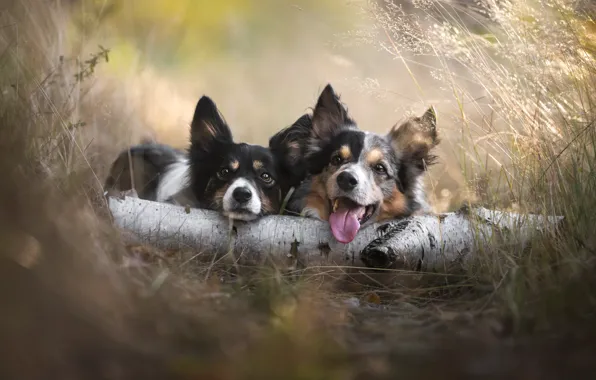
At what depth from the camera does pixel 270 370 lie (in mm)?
1989

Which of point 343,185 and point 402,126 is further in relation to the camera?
point 402,126

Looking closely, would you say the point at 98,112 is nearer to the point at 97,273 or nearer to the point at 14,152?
the point at 14,152

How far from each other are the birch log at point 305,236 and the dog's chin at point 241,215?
36mm

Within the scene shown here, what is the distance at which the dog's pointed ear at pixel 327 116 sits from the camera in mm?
5109

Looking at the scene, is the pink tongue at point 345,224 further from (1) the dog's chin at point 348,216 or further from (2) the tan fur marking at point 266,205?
(2) the tan fur marking at point 266,205

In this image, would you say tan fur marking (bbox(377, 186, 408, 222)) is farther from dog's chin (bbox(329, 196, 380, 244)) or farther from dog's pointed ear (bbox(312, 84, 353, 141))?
dog's pointed ear (bbox(312, 84, 353, 141))

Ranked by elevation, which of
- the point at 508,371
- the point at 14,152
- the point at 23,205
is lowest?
the point at 508,371

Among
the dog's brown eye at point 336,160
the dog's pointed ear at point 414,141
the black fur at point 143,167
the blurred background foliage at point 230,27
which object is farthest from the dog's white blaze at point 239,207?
the blurred background foliage at point 230,27

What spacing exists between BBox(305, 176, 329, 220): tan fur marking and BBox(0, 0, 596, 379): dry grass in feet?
2.57

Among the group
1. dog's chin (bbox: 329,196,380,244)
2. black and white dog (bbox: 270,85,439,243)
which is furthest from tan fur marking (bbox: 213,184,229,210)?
dog's chin (bbox: 329,196,380,244)

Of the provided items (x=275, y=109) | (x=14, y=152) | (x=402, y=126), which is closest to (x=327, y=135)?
(x=402, y=126)

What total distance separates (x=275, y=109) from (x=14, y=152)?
8.73 m

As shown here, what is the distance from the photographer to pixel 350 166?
15.4ft

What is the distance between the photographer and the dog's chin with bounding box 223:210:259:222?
439 centimetres
